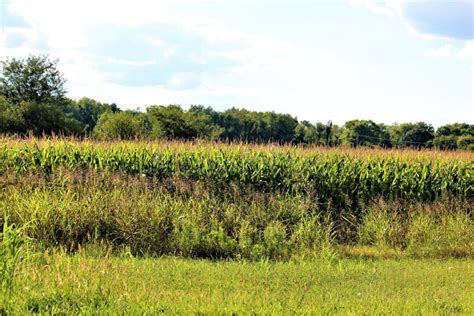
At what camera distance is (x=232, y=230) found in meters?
11.0

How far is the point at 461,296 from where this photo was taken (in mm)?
7148

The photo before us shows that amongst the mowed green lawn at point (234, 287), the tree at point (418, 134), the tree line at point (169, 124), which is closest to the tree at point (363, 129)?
the tree line at point (169, 124)

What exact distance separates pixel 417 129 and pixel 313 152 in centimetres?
4671

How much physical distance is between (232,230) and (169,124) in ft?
76.8

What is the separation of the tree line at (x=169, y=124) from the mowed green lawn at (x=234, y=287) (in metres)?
10.8

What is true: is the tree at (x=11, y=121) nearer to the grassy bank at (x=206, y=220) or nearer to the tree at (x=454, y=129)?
the grassy bank at (x=206, y=220)

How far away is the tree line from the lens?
3188 cm

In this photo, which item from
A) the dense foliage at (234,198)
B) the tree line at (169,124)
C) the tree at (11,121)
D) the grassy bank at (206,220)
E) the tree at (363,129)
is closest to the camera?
the grassy bank at (206,220)

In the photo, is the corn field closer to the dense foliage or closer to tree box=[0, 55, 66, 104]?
the dense foliage

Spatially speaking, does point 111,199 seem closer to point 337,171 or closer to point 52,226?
point 52,226

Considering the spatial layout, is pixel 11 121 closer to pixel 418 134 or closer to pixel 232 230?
pixel 232 230

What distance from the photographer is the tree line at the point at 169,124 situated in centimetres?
3188

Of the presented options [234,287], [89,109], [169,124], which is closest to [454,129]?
[169,124]

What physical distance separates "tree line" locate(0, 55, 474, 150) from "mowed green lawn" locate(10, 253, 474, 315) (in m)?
10.8
